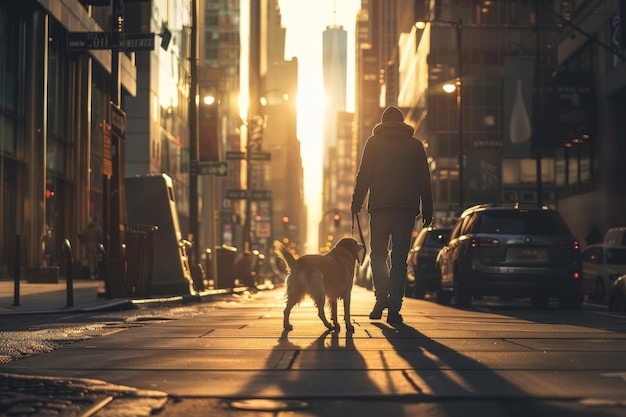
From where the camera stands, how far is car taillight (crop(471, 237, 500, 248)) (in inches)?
636

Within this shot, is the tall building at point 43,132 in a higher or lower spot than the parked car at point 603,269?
higher

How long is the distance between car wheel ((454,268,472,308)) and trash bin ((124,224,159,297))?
16.9ft

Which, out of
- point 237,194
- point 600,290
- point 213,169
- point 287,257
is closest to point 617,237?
point 600,290

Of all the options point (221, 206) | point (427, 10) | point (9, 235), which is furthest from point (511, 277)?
point (221, 206)

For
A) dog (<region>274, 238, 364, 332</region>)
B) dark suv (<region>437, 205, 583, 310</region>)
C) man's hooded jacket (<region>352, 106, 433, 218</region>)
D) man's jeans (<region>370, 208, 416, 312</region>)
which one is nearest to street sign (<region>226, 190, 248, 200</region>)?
dark suv (<region>437, 205, 583, 310</region>)

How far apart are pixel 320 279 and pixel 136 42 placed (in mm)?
10121

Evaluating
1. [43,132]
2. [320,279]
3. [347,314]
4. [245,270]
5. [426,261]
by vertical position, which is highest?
[43,132]

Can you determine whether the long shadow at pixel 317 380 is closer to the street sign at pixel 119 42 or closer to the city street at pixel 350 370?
the city street at pixel 350 370

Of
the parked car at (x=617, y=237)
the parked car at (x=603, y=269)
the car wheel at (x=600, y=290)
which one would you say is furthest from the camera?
the parked car at (x=617, y=237)

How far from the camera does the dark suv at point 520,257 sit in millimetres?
15883

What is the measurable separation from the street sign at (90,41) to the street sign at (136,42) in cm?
22

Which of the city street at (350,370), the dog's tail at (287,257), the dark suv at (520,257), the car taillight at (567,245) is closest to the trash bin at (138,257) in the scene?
the dark suv at (520,257)

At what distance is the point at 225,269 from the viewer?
3341 cm

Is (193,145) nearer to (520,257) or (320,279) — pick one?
(520,257)
